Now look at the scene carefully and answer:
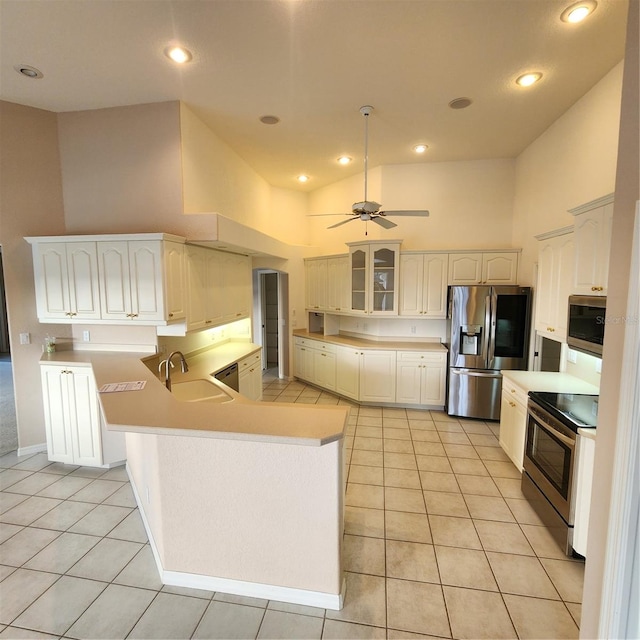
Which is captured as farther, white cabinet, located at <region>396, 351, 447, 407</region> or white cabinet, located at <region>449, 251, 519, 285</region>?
white cabinet, located at <region>396, 351, 447, 407</region>

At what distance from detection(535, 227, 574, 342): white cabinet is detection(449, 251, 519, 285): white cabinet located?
131cm

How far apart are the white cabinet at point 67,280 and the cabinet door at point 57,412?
21.1 inches

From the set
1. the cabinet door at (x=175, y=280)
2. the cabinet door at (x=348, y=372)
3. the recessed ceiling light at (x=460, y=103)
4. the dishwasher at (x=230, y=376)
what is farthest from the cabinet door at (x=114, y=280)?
the recessed ceiling light at (x=460, y=103)

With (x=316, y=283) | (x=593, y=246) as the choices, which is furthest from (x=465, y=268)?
(x=316, y=283)

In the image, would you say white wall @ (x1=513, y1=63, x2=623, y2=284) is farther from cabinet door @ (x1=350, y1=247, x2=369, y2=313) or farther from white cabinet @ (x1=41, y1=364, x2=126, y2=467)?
white cabinet @ (x1=41, y1=364, x2=126, y2=467)

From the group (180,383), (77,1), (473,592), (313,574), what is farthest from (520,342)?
(77,1)

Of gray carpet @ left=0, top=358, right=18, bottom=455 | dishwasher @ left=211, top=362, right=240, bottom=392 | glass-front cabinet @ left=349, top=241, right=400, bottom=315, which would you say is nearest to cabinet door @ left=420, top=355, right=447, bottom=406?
glass-front cabinet @ left=349, top=241, right=400, bottom=315

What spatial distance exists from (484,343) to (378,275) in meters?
1.69

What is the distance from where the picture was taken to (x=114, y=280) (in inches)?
121

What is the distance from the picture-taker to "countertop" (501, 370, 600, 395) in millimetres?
2843

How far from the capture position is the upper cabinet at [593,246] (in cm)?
224

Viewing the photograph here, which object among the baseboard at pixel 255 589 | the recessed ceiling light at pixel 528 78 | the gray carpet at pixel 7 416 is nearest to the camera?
the baseboard at pixel 255 589

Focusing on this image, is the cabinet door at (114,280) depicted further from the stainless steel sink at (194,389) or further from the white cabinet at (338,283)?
the white cabinet at (338,283)

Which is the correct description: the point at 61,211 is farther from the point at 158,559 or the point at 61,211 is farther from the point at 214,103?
the point at 158,559
